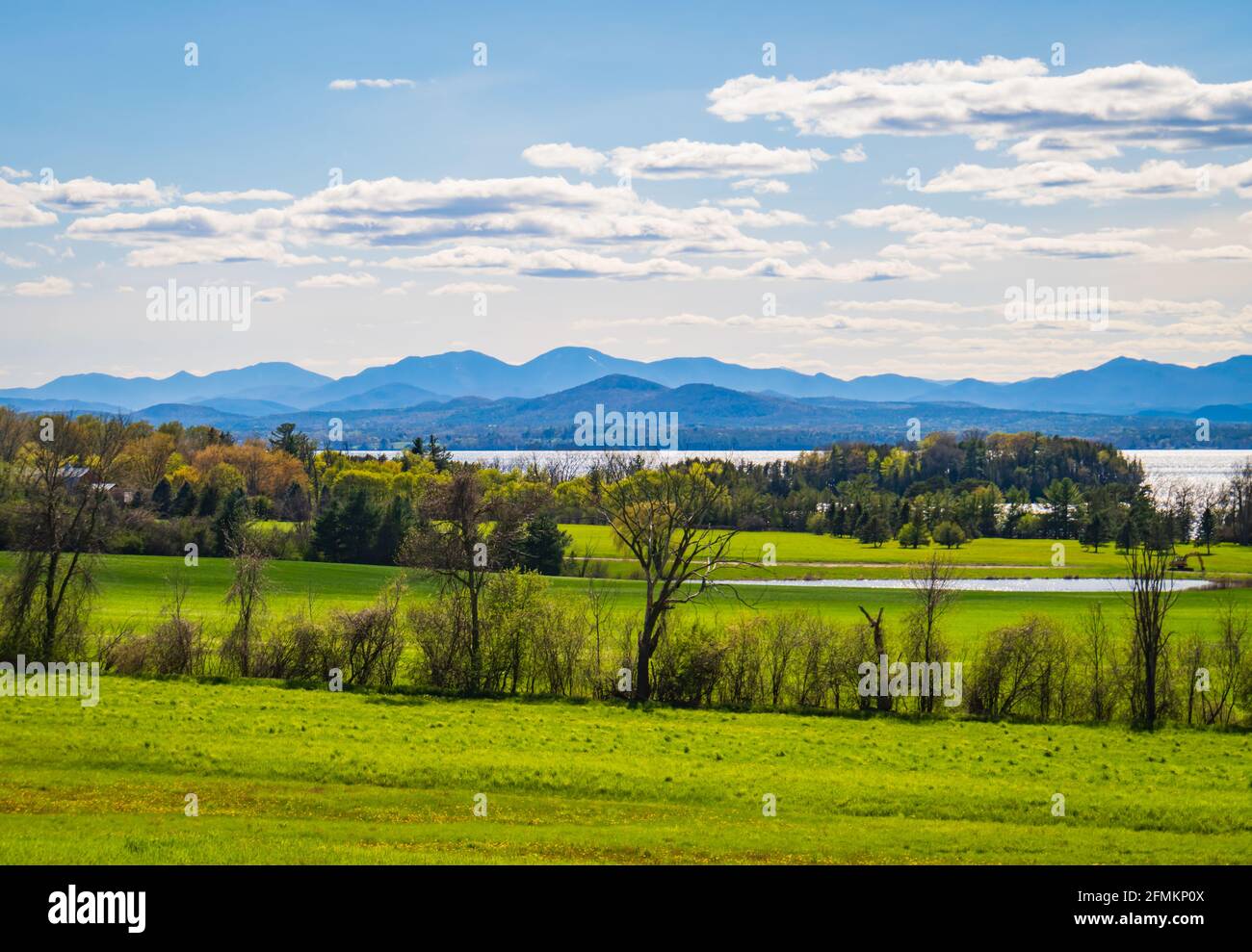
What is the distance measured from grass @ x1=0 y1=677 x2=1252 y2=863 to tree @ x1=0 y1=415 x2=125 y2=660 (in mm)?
7889

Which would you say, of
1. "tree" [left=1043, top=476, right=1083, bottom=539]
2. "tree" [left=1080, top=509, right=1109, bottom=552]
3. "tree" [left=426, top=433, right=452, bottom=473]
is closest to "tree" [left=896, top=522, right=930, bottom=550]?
"tree" [left=1043, top=476, right=1083, bottom=539]

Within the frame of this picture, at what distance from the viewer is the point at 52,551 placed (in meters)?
46.9

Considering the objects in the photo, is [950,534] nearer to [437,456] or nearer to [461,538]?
[437,456]

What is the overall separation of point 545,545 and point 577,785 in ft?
218

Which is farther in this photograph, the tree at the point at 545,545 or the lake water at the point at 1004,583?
the lake water at the point at 1004,583

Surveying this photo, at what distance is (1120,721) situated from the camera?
40.6 m

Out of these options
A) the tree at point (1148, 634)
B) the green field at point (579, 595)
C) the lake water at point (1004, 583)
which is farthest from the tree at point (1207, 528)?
the tree at point (1148, 634)

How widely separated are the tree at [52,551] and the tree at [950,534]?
Answer: 116316 mm

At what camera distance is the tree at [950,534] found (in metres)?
146

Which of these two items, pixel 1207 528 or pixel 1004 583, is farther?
pixel 1207 528

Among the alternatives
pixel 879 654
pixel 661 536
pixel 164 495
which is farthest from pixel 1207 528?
pixel 164 495

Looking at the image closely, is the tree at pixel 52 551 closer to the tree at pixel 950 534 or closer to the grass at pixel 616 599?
the grass at pixel 616 599
